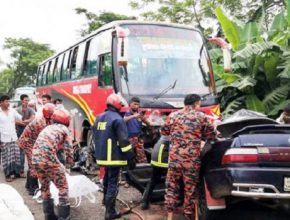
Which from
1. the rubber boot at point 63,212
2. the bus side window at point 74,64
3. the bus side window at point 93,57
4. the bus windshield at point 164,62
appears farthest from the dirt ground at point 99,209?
the bus side window at point 74,64

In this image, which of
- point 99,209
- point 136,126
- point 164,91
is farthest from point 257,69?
point 99,209

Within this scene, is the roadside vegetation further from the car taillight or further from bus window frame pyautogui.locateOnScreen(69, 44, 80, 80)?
the car taillight

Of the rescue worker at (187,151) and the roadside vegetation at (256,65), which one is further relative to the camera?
the roadside vegetation at (256,65)

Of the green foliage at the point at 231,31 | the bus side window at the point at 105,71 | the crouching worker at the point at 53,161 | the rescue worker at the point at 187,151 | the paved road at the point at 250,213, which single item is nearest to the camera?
the paved road at the point at 250,213

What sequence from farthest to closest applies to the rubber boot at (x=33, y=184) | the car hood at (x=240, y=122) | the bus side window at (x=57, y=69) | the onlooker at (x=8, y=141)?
the bus side window at (x=57, y=69)
the onlooker at (x=8, y=141)
the rubber boot at (x=33, y=184)
the car hood at (x=240, y=122)

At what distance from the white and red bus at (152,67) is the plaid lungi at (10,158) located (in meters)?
1.69

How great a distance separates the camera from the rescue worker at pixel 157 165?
5828 mm

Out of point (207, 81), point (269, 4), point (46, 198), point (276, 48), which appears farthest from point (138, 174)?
point (269, 4)

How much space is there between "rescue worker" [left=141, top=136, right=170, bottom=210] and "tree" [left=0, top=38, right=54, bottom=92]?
120ft

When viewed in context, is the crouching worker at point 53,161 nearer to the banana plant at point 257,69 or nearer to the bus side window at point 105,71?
the bus side window at point 105,71

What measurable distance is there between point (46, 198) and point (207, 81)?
3907mm

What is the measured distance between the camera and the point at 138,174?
6754 millimetres

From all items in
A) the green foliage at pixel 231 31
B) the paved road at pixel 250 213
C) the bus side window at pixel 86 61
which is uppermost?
the green foliage at pixel 231 31

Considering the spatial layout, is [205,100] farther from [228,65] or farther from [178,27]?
[178,27]
